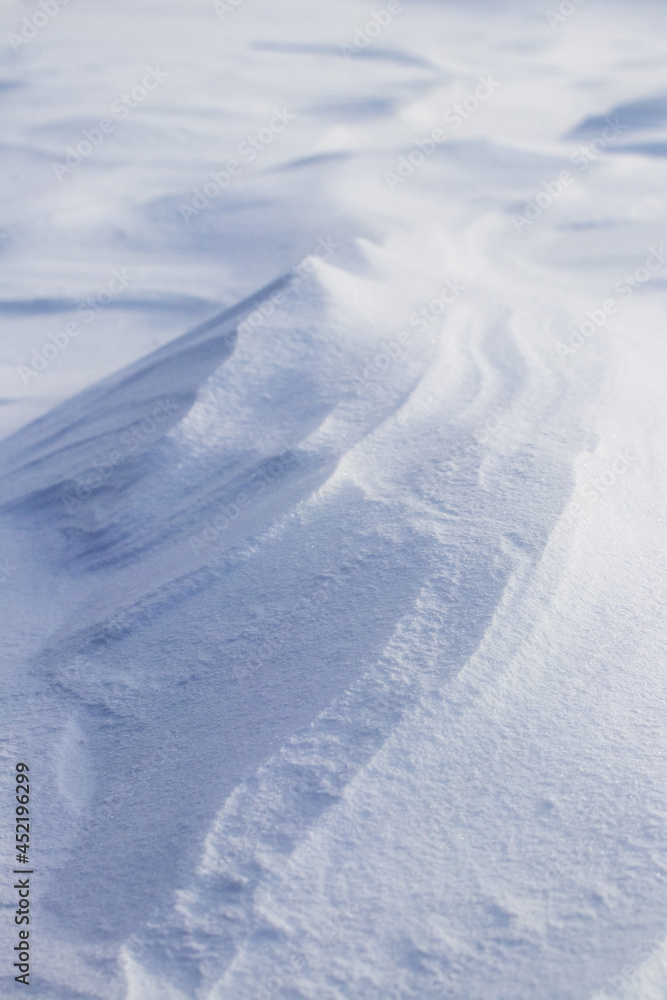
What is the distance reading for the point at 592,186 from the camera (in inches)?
169

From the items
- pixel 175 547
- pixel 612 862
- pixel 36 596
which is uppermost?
pixel 612 862

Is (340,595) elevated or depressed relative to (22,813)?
elevated

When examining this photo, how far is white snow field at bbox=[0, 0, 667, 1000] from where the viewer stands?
109 cm

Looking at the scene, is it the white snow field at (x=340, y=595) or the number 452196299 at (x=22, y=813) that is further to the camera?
the number 452196299 at (x=22, y=813)

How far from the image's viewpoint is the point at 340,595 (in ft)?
5.16

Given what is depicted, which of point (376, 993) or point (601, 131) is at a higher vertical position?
point (601, 131)

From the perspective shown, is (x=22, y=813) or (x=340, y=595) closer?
(x=22, y=813)

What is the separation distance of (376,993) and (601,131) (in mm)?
4968

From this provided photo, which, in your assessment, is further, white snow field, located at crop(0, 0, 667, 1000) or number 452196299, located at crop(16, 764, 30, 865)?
number 452196299, located at crop(16, 764, 30, 865)

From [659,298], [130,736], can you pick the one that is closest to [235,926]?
[130,736]

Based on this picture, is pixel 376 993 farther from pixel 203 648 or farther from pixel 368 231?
pixel 368 231

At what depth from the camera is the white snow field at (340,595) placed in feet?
3.57

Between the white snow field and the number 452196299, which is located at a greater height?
the white snow field

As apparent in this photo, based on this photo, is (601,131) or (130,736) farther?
(601,131)
